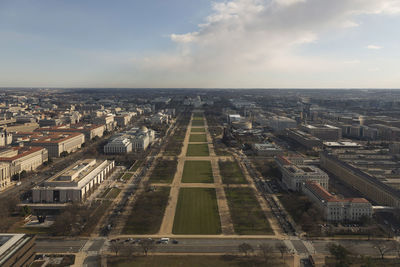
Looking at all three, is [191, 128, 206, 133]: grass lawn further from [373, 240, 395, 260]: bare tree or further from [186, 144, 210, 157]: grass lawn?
[373, 240, 395, 260]: bare tree

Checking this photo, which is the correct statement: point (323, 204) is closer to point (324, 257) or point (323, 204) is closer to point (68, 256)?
point (324, 257)

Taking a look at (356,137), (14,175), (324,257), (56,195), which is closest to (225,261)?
(324,257)

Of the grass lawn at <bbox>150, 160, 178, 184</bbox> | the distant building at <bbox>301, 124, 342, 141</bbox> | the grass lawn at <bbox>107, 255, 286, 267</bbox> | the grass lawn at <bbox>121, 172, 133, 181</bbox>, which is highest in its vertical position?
the distant building at <bbox>301, 124, 342, 141</bbox>

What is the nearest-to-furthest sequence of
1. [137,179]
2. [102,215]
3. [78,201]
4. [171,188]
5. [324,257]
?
1. [324,257]
2. [102,215]
3. [78,201]
4. [171,188]
5. [137,179]

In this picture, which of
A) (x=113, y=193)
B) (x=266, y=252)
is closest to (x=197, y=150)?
(x=113, y=193)

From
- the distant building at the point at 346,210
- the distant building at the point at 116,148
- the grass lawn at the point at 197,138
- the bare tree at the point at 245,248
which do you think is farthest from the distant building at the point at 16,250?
the grass lawn at the point at 197,138

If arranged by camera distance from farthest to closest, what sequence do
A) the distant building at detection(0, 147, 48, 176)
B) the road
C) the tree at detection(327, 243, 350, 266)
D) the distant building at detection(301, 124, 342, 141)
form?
1. the distant building at detection(301, 124, 342, 141)
2. the distant building at detection(0, 147, 48, 176)
3. the road
4. the tree at detection(327, 243, 350, 266)

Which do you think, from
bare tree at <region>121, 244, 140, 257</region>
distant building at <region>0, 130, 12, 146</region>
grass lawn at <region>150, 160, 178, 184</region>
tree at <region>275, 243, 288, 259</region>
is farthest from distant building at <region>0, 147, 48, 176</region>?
tree at <region>275, 243, 288, 259</region>
